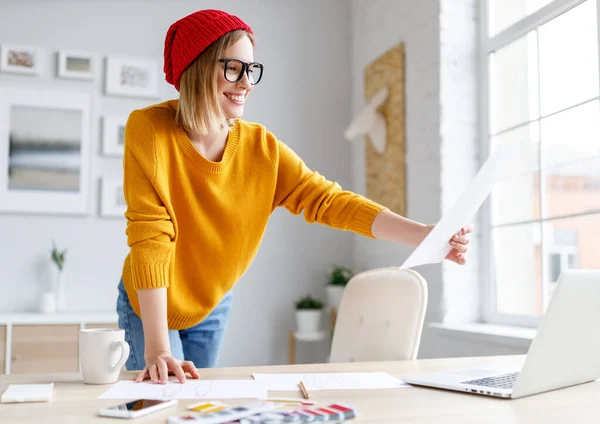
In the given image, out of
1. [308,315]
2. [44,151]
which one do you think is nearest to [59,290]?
[44,151]

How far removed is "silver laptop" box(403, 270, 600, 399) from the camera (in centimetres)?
101

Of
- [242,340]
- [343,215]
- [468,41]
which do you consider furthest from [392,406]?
[242,340]

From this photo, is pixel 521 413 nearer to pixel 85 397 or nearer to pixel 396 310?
pixel 85 397

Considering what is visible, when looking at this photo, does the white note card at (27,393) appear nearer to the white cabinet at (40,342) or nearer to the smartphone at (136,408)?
the smartphone at (136,408)

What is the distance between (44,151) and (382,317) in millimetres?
2571

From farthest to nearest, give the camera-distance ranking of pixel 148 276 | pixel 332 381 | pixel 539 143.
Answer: pixel 539 143 < pixel 148 276 < pixel 332 381

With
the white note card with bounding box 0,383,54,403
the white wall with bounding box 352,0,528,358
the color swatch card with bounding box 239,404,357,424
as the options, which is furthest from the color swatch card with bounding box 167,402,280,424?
the white wall with bounding box 352,0,528,358

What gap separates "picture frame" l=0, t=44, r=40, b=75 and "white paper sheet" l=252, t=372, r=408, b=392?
2992mm

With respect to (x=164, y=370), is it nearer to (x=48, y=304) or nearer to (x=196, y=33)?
(x=196, y=33)

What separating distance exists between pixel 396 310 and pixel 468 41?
1885 millimetres

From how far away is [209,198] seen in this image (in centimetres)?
153

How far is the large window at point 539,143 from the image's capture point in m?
2.47

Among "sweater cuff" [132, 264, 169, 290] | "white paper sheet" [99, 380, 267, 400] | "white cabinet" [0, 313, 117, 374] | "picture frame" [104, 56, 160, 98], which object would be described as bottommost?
"white cabinet" [0, 313, 117, 374]

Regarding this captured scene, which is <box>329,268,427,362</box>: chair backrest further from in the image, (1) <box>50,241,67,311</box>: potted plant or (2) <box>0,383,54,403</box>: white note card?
(1) <box>50,241,67,311</box>: potted plant
